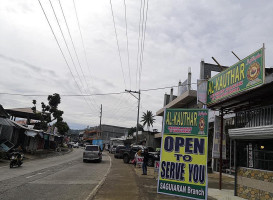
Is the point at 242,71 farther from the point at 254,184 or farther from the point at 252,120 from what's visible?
the point at 254,184

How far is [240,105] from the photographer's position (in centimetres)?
1034

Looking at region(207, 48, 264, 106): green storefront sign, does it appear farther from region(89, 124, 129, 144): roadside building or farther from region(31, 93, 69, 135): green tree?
region(89, 124, 129, 144): roadside building

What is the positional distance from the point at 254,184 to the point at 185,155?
12.5 ft

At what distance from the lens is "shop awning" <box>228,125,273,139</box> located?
7.39 m

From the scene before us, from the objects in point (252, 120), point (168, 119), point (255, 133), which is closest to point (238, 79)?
point (252, 120)

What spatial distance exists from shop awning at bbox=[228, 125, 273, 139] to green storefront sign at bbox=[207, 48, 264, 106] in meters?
1.40

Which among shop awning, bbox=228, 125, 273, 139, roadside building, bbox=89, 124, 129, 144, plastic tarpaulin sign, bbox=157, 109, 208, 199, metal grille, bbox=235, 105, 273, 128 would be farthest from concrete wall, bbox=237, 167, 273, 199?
roadside building, bbox=89, 124, 129, 144

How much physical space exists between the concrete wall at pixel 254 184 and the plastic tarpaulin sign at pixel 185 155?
311 centimetres

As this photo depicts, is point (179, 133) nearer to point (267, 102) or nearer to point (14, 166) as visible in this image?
point (267, 102)

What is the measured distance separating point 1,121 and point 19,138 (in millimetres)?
6439

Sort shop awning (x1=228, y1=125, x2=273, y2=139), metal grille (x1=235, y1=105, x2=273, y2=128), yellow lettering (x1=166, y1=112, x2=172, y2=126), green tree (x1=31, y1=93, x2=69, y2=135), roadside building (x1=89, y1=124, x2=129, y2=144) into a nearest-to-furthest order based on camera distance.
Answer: yellow lettering (x1=166, y1=112, x2=172, y2=126) < shop awning (x1=228, y1=125, x2=273, y2=139) < metal grille (x1=235, y1=105, x2=273, y2=128) < green tree (x1=31, y1=93, x2=69, y2=135) < roadside building (x1=89, y1=124, x2=129, y2=144)

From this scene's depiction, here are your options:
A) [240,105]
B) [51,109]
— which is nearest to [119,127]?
[51,109]

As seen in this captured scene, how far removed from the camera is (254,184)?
8727mm

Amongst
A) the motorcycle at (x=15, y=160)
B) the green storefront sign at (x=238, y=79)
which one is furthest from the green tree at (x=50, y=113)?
the green storefront sign at (x=238, y=79)
